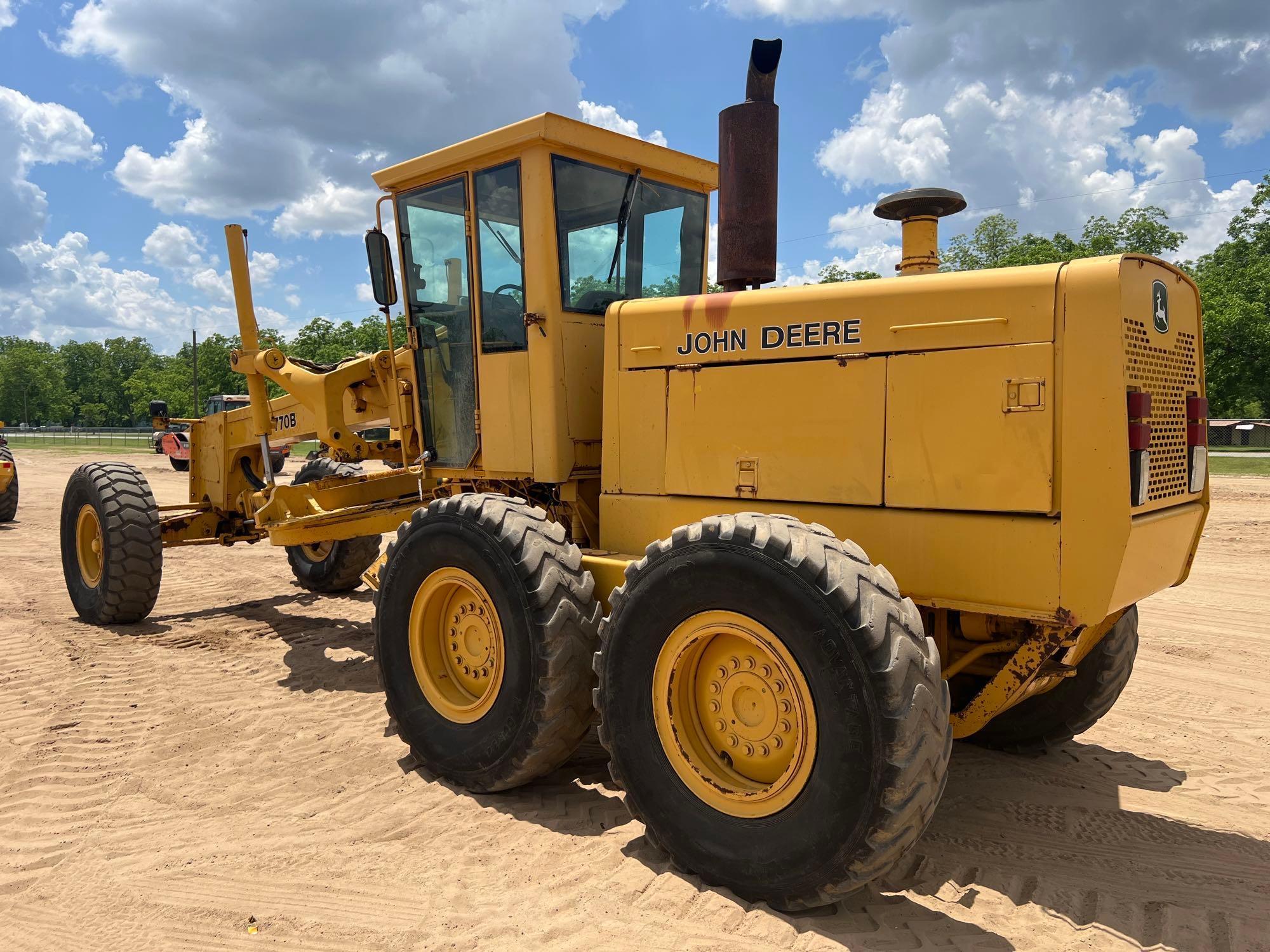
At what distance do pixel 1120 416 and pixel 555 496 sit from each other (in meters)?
2.96

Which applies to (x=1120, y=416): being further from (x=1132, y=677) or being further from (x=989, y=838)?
(x=1132, y=677)

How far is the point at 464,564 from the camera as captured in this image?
4461mm

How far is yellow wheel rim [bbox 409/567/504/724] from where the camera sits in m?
4.57

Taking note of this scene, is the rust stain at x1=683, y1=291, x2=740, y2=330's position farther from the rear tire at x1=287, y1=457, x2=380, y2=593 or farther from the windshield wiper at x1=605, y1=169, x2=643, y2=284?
the rear tire at x1=287, y1=457, x2=380, y2=593

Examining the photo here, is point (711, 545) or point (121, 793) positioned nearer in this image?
point (711, 545)

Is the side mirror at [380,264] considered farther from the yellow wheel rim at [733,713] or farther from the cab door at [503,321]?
the yellow wheel rim at [733,713]

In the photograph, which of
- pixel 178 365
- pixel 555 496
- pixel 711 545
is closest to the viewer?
pixel 711 545

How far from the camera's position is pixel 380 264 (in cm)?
548

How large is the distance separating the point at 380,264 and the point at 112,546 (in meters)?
3.79

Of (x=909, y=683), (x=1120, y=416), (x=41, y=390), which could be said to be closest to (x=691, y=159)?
(x=1120, y=416)

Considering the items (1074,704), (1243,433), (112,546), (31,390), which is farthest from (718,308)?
(31,390)

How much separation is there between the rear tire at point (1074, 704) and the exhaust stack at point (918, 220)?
1980mm

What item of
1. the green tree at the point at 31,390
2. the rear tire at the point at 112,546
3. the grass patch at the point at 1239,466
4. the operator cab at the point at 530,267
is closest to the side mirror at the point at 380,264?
the operator cab at the point at 530,267

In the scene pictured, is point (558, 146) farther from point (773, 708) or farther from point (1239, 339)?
point (1239, 339)
